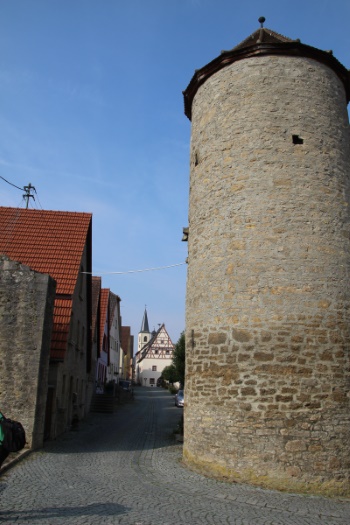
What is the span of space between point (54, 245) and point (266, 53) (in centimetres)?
Answer: 892

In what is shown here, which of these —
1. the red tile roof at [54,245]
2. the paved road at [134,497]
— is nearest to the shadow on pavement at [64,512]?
the paved road at [134,497]

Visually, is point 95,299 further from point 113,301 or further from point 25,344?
point 113,301

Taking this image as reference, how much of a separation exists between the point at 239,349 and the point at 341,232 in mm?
2937

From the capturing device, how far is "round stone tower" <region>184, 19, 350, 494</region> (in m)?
7.74

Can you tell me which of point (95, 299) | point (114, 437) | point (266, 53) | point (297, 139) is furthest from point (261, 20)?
point (95, 299)

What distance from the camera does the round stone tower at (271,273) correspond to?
774 centimetres

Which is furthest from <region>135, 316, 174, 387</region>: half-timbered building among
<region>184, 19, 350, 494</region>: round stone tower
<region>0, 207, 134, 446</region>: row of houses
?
<region>184, 19, 350, 494</region>: round stone tower

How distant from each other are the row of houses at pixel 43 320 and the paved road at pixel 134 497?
162 centimetres

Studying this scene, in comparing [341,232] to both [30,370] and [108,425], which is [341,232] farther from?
[108,425]

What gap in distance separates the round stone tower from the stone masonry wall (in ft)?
12.0

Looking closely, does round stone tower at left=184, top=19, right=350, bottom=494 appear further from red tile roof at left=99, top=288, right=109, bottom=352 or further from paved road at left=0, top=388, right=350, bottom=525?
red tile roof at left=99, top=288, right=109, bottom=352

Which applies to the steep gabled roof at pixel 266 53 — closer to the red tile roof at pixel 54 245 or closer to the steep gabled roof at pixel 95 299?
the red tile roof at pixel 54 245

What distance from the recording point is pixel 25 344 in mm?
10789

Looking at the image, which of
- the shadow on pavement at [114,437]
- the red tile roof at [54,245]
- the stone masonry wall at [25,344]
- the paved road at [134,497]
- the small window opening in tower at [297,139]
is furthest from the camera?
the red tile roof at [54,245]
